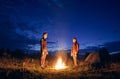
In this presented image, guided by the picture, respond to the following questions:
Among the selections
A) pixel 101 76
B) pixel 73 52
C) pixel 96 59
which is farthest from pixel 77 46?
pixel 101 76

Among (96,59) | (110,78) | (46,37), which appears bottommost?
(110,78)

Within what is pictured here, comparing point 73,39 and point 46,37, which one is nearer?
point 46,37

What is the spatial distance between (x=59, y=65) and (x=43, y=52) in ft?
11.9

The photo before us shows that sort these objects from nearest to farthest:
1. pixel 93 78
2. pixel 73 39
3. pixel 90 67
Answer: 1. pixel 93 78
2. pixel 90 67
3. pixel 73 39

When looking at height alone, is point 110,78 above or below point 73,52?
below

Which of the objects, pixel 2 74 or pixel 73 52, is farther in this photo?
pixel 73 52

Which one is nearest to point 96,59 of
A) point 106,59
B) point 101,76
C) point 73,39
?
point 106,59

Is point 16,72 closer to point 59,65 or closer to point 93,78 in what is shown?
point 93,78

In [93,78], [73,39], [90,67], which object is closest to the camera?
[93,78]

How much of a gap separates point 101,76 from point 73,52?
8605mm

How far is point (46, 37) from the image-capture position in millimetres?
23000

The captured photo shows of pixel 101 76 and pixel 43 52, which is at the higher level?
pixel 43 52

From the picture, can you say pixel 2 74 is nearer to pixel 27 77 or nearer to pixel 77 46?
pixel 27 77

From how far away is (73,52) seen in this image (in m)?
25.2
